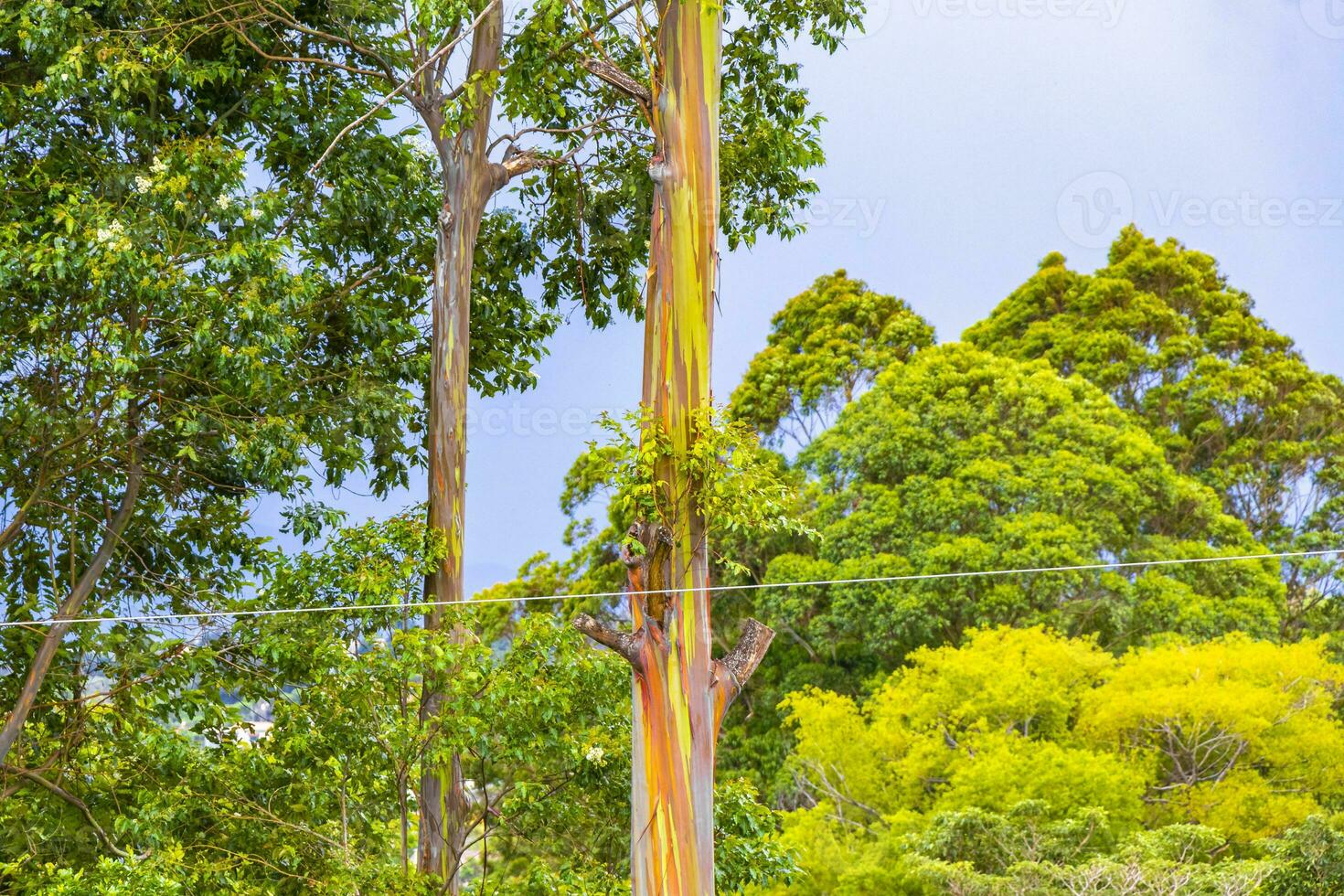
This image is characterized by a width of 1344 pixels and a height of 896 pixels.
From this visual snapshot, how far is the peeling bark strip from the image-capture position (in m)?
4.37

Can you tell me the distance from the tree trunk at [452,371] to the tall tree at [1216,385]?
9.88 meters

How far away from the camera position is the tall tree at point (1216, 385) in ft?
49.4

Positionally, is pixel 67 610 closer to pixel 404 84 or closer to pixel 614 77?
pixel 404 84

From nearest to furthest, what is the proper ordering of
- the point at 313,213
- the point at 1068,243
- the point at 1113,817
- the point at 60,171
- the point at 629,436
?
1. the point at 629,436
2. the point at 60,171
3. the point at 313,213
4. the point at 1113,817
5. the point at 1068,243

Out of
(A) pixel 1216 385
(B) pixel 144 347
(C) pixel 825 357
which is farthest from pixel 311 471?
(A) pixel 1216 385

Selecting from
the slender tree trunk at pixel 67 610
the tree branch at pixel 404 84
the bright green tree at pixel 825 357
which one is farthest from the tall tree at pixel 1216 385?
the slender tree trunk at pixel 67 610

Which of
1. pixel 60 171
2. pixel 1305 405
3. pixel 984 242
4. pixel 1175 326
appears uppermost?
pixel 984 242

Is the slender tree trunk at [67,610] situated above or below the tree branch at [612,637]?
above

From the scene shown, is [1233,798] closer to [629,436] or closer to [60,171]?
[629,436]

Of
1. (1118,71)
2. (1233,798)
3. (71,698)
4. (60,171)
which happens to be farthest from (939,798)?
(1118,71)

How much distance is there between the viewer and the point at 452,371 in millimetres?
6391

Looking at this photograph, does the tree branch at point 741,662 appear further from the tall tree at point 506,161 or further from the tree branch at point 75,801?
the tree branch at point 75,801

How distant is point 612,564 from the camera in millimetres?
14109

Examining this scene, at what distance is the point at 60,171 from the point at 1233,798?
31.8 ft
